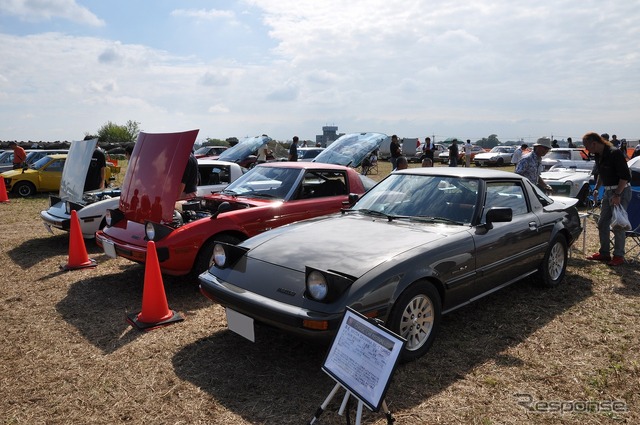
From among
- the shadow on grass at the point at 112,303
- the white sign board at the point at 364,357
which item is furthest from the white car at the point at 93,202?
the white sign board at the point at 364,357

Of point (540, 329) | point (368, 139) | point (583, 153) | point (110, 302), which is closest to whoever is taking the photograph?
point (540, 329)

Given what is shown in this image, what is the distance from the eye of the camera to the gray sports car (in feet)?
10.2

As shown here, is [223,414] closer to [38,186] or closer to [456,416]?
[456,416]

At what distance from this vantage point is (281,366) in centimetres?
349

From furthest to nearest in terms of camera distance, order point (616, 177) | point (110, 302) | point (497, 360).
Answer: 1. point (616, 177)
2. point (110, 302)
3. point (497, 360)

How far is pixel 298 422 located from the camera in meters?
2.79

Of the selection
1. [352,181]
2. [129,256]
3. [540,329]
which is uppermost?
[352,181]

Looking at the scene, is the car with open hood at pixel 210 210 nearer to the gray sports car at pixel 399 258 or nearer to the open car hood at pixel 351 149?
the gray sports car at pixel 399 258

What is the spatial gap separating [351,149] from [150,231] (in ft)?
17.7

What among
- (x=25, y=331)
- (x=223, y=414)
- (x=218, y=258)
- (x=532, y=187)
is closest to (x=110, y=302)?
(x=25, y=331)

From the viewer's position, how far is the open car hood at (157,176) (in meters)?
5.22

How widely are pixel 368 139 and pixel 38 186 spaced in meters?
10.5

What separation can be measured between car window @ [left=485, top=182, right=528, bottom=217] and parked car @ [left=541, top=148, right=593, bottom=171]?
40.9 ft

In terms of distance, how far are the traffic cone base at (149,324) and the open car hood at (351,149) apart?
512 cm
